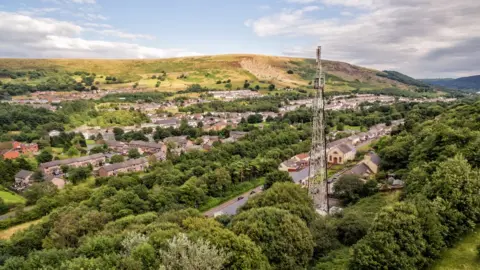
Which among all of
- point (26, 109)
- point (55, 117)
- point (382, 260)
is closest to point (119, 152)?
point (55, 117)

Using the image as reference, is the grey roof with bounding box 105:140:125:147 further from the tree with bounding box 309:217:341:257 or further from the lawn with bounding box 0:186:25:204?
the tree with bounding box 309:217:341:257

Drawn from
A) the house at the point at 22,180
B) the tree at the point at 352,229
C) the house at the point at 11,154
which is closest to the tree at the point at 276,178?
A: the tree at the point at 352,229

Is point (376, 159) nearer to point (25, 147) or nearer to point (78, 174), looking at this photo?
point (78, 174)

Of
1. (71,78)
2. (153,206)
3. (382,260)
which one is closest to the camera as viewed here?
(382,260)

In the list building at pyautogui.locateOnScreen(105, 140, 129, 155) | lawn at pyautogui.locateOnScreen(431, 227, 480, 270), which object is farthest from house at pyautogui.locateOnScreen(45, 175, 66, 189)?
lawn at pyautogui.locateOnScreen(431, 227, 480, 270)

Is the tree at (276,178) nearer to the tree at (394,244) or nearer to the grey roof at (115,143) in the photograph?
the tree at (394,244)

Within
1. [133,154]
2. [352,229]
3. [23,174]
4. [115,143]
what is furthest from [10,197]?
[352,229]

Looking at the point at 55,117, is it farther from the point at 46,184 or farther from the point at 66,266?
the point at 66,266
